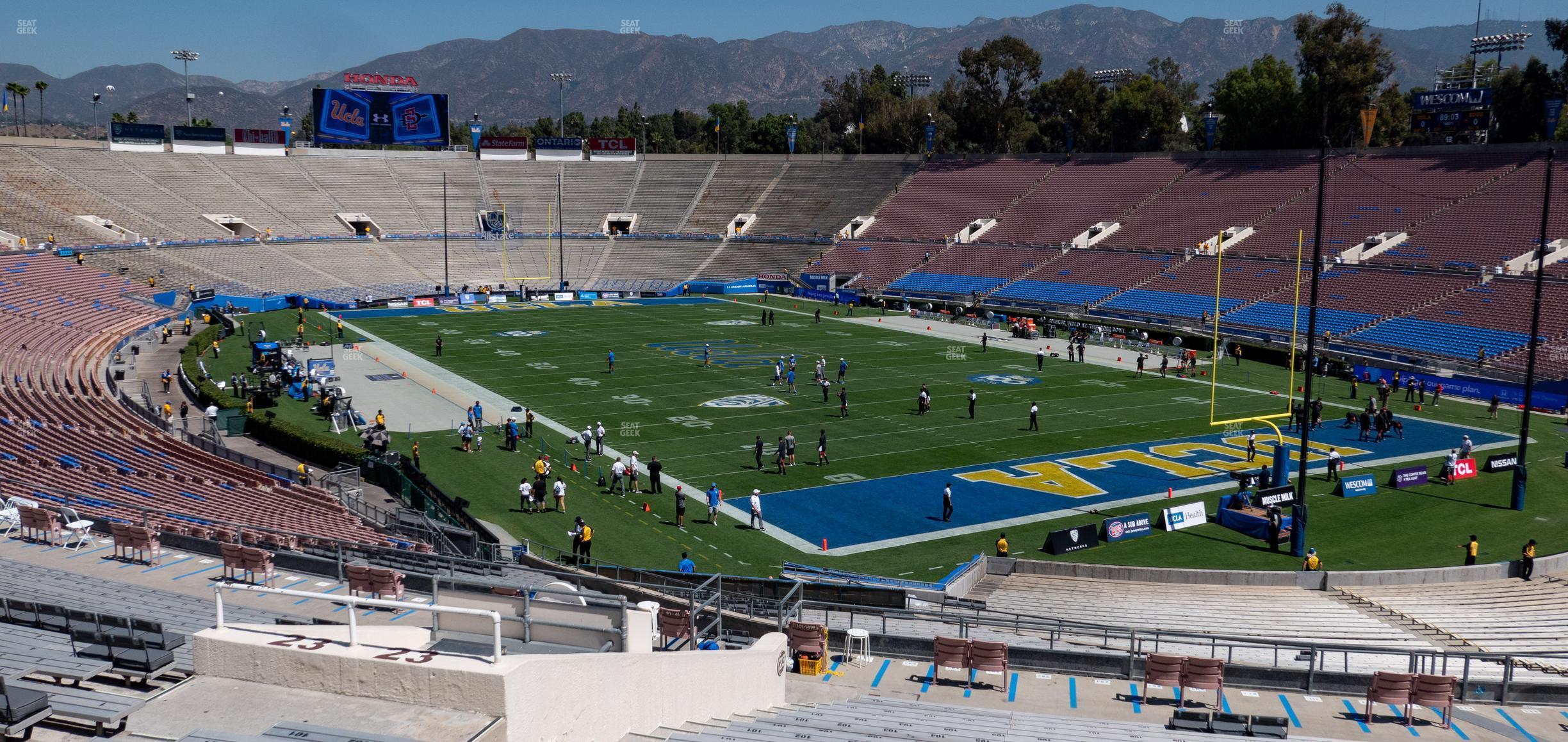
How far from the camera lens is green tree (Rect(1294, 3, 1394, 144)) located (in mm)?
73812

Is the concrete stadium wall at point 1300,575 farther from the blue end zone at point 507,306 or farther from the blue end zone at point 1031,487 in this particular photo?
the blue end zone at point 507,306

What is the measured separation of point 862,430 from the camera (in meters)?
35.0

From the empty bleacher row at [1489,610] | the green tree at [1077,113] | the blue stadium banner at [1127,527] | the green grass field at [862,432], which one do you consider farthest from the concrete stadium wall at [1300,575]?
the green tree at [1077,113]

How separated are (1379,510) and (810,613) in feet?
55.8

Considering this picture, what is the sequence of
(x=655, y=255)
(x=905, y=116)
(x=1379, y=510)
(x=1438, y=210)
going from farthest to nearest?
(x=905, y=116)
(x=655, y=255)
(x=1438, y=210)
(x=1379, y=510)

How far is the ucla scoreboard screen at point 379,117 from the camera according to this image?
89.0 meters

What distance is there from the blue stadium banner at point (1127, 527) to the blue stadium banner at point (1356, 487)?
627 centimetres

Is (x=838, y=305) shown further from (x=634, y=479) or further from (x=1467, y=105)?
(x=634, y=479)

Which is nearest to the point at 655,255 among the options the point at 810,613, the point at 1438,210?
the point at 1438,210

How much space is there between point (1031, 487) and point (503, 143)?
79317 mm

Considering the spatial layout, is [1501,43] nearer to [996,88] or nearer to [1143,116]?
[1143,116]

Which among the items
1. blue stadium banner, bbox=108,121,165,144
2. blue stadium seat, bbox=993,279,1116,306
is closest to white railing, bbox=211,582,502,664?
blue stadium seat, bbox=993,279,1116,306

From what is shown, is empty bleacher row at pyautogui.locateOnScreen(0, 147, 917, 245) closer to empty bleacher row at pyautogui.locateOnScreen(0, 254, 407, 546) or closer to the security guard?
empty bleacher row at pyautogui.locateOnScreen(0, 254, 407, 546)

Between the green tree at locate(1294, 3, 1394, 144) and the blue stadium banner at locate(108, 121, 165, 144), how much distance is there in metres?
80.6
